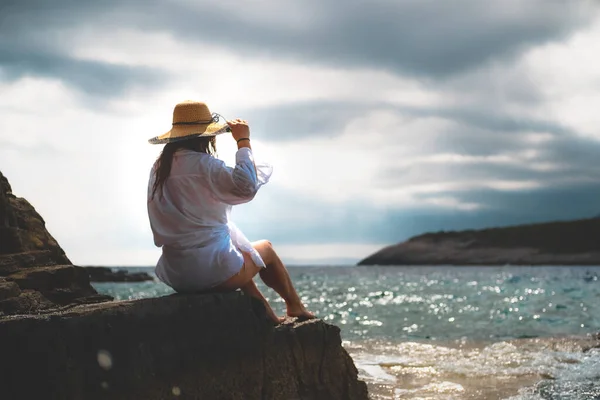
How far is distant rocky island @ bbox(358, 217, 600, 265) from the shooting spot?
4107 inches

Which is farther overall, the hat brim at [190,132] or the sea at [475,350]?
the sea at [475,350]

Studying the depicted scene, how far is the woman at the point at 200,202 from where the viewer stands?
5.48m

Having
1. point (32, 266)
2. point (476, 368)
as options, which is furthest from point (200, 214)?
point (476, 368)

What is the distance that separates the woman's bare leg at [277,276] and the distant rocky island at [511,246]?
103 m

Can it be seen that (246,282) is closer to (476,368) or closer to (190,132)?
(190,132)

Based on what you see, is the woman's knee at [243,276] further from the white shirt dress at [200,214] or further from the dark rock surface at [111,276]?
the dark rock surface at [111,276]

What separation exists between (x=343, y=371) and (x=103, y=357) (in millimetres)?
2176

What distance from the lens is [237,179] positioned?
537 centimetres

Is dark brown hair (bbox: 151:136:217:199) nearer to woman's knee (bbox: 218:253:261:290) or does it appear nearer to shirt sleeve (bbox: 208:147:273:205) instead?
shirt sleeve (bbox: 208:147:273:205)

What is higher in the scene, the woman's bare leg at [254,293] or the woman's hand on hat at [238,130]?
the woman's hand on hat at [238,130]

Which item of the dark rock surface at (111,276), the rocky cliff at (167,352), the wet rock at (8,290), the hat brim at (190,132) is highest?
the hat brim at (190,132)

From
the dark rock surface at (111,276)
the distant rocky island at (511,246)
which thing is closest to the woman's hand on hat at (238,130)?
the dark rock surface at (111,276)

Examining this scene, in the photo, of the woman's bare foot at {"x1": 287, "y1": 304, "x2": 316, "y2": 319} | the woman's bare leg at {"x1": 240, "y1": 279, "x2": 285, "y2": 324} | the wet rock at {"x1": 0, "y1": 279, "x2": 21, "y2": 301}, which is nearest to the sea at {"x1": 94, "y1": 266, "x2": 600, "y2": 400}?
the woman's bare foot at {"x1": 287, "y1": 304, "x2": 316, "y2": 319}

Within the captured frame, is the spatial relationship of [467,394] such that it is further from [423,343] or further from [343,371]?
[423,343]
